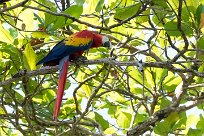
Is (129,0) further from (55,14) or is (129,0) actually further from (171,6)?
(55,14)

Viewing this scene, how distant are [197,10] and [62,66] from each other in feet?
2.79

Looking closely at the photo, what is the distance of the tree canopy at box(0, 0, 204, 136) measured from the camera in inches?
94.3

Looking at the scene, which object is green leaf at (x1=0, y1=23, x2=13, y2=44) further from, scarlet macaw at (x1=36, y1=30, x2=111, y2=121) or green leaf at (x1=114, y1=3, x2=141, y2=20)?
green leaf at (x1=114, y1=3, x2=141, y2=20)

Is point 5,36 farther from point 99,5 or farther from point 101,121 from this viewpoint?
point 101,121

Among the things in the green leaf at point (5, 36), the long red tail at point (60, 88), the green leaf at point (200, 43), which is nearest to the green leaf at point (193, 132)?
the green leaf at point (200, 43)

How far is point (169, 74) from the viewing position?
316 centimetres

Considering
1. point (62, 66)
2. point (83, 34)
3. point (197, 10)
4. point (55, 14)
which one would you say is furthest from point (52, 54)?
point (197, 10)

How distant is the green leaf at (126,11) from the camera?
8.43 feet

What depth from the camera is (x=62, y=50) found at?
A: 2793 mm

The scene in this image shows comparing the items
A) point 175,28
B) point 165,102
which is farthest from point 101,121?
point 175,28

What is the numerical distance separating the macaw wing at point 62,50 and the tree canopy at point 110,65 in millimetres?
74

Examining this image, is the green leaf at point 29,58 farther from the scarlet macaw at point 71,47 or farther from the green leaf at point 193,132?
the green leaf at point 193,132

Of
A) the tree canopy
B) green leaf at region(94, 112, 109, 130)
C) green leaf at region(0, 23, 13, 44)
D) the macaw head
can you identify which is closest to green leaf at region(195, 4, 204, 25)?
the tree canopy

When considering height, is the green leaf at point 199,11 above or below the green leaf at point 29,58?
above
